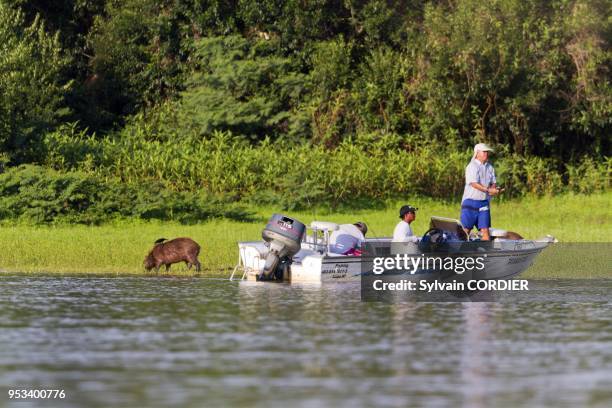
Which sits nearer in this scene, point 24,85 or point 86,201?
point 86,201

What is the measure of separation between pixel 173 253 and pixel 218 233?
5.35m

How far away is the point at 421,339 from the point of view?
582 inches

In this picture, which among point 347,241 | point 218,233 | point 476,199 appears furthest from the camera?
point 218,233

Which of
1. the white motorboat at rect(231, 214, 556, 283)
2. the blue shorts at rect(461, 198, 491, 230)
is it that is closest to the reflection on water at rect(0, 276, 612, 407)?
the white motorboat at rect(231, 214, 556, 283)

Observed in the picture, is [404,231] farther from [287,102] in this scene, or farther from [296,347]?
[287,102]

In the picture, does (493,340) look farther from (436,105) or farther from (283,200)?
(436,105)

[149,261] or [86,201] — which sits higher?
[86,201]

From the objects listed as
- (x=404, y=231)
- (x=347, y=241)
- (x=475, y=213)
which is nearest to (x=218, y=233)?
(x=347, y=241)

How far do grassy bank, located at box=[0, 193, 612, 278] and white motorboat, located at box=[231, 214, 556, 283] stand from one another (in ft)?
5.72

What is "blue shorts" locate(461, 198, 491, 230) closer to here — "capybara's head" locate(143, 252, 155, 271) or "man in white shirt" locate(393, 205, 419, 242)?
"man in white shirt" locate(393, 205, 419, 242)

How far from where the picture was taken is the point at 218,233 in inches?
1081

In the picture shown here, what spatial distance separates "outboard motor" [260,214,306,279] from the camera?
66.7ft

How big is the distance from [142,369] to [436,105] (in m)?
22.1

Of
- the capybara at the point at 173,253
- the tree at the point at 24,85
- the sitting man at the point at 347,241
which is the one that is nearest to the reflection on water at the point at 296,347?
the sitting man at the point at 347,241
